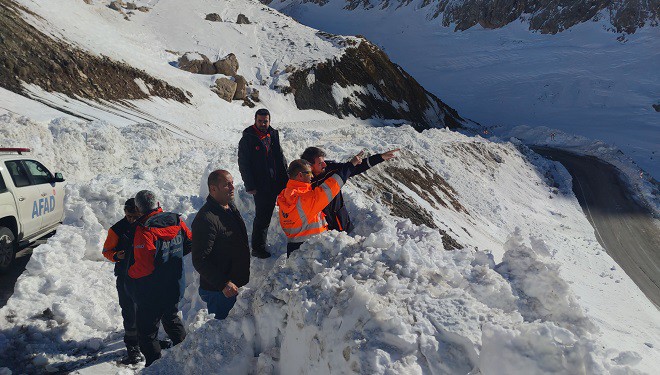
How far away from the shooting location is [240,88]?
125 feet

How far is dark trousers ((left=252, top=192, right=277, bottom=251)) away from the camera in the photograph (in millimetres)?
6613

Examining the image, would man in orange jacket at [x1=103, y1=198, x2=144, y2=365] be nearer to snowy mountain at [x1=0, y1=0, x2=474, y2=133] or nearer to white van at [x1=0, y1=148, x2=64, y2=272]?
white van at [x1=0, y1=148, x2=64, y2=272]

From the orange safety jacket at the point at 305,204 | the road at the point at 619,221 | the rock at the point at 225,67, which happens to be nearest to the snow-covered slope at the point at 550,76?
the road at the point at 619,221

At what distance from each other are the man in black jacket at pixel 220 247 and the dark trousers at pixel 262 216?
5.19 feet

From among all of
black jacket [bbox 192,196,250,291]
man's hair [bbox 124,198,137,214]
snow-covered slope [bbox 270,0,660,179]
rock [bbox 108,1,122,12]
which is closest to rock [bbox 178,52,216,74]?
rock [bbox 108,1,122,12]

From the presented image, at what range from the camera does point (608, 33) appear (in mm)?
68000

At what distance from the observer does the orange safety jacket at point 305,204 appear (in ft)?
16.5

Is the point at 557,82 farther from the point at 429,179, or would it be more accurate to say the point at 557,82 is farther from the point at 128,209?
the point at 128,209

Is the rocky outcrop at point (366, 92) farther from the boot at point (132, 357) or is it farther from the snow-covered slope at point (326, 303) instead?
the boot at point (132, 357)

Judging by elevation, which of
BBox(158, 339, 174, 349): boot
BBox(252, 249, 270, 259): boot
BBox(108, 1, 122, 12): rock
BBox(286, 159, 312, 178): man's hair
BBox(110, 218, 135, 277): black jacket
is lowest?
BBox(158, 339, 174, 349): boot

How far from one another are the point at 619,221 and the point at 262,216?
28.0 m

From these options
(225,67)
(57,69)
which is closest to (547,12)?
(225,67)

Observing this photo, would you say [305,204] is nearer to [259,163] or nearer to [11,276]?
[259,163]

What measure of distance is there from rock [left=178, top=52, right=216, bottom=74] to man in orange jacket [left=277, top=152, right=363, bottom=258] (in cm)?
3562
